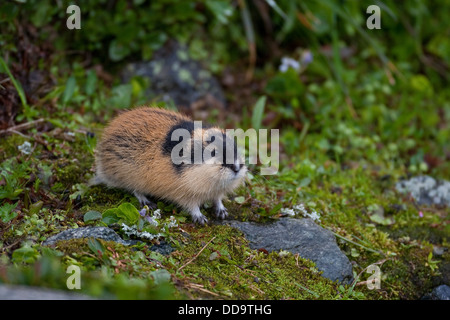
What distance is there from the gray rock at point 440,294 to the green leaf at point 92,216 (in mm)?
3615

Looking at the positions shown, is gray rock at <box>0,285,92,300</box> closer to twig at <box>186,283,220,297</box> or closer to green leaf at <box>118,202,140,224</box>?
twig at <box>186,283,220,297</box>

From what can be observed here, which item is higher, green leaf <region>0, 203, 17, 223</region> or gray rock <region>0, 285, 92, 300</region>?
green leaf <region>0, 203, 17, 223</region>

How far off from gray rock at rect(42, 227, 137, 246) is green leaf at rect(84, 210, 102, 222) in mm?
199

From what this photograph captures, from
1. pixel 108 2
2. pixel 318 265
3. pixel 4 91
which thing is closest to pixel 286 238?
pixel 318 265

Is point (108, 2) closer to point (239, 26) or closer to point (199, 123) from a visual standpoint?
point (239, 26)

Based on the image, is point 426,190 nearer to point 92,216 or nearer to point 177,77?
point 177,77

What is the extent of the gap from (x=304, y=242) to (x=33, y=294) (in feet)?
9.62

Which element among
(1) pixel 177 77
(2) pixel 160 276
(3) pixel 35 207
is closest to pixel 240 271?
(2) pixel 160 276

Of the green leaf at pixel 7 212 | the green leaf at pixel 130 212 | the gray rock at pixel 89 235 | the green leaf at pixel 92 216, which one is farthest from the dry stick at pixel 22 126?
the green leaf at pixel 130 212

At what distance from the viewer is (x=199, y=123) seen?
5.74 metres

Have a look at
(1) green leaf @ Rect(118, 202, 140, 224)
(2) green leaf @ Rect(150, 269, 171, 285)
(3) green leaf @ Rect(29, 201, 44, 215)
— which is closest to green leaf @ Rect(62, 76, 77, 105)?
(3) green leaf @ Rect(29, 201, 44, 215)

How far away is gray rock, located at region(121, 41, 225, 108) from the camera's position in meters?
8.45

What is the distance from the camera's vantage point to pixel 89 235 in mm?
4742

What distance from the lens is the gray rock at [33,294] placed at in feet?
11.7
